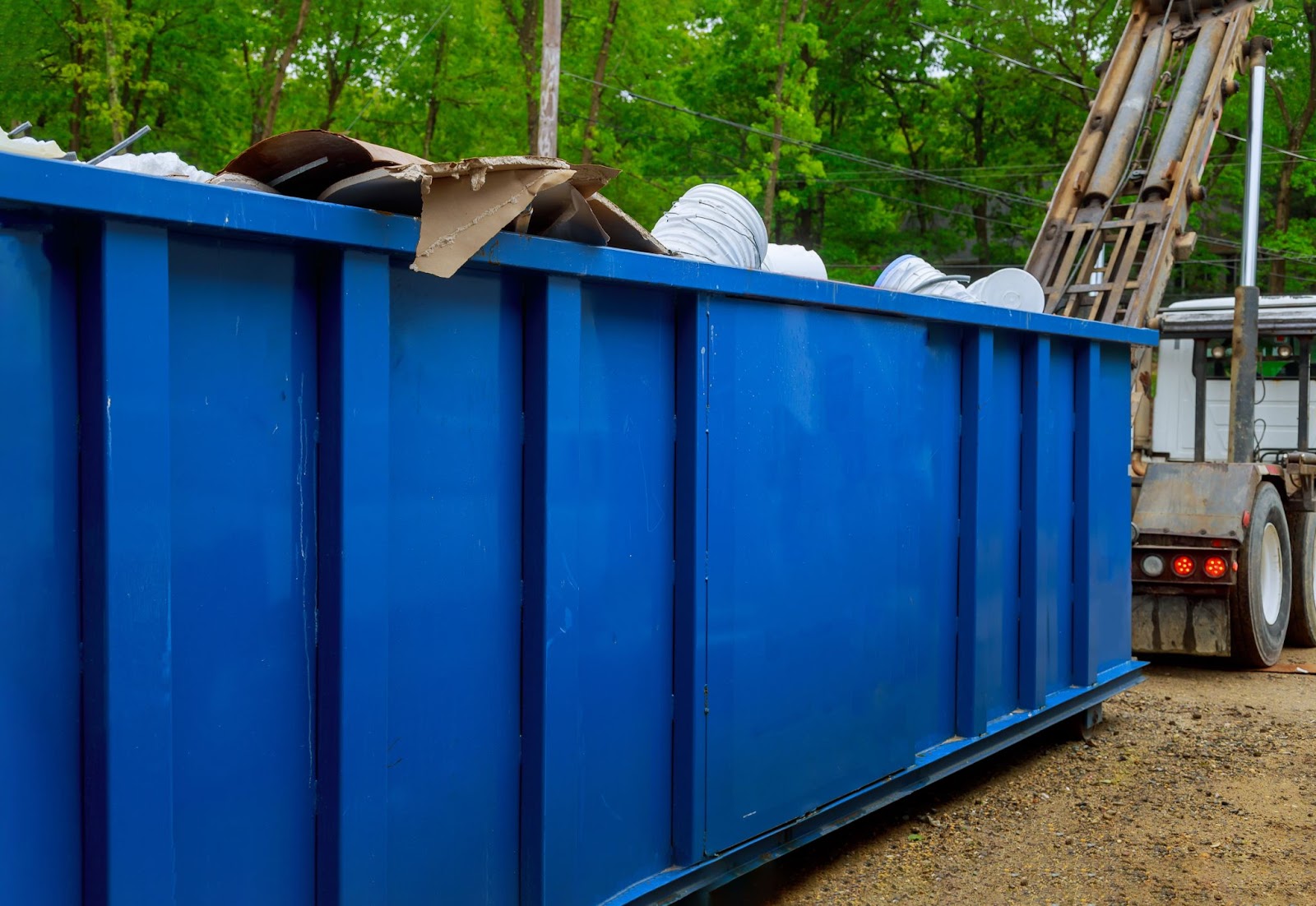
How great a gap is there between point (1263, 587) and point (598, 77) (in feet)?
63.0

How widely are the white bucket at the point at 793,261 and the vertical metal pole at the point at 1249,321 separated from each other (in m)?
5.42

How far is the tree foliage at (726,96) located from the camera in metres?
20.4

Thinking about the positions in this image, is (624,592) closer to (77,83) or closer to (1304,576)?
(1304,576)

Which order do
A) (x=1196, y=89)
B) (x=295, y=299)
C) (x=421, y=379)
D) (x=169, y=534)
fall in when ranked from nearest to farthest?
(x=169, y=534)
(x=295, y=299)
(x=421, y=379)
(x=1196, y=89)

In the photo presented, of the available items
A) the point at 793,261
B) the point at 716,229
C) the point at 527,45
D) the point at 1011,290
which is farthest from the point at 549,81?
the point at 716,229

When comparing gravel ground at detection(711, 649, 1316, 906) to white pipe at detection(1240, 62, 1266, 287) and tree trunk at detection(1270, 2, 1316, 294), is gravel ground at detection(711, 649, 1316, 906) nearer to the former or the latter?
white pipe at detection(1240, 62, 1266, 287)

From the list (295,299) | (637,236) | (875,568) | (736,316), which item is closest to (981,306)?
(875,568)

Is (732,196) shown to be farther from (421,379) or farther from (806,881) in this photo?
(806,881)

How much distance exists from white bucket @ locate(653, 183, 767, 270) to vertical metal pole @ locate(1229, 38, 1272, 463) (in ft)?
20.1

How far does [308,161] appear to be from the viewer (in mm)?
2879

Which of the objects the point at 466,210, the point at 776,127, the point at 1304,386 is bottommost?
the point at 1304,386

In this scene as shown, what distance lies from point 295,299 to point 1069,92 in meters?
31.0

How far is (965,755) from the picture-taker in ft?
18.3

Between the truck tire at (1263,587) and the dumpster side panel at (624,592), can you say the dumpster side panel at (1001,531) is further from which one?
the truck tire at (1263,587)
